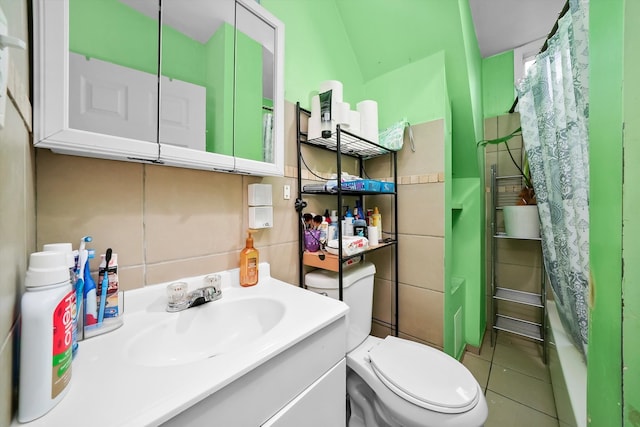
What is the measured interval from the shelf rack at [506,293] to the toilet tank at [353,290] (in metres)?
1.25

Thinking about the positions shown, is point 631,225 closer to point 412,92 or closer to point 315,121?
point 315,121

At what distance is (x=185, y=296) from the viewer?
0.75m

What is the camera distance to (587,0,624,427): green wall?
432 millimetres

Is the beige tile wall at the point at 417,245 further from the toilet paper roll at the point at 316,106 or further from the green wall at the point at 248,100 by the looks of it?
the green wall at the point at 248,100

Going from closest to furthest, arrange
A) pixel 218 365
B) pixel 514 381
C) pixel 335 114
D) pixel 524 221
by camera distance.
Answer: pixel 218 365 → pixel 335 114 → pixel 514 381 → pixel 524 221

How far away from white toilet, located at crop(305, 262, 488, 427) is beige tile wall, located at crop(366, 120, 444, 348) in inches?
14.0

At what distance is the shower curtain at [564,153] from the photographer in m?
0.79

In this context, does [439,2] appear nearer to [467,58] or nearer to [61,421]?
[467,58]

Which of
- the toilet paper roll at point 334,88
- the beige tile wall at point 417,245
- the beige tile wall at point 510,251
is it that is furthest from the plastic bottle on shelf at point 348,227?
the beige tile wall at point 510,251

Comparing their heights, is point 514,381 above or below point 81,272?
below

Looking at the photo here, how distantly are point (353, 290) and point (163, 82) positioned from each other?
44.1 inches

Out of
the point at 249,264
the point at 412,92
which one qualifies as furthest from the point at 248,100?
the point at 412,92

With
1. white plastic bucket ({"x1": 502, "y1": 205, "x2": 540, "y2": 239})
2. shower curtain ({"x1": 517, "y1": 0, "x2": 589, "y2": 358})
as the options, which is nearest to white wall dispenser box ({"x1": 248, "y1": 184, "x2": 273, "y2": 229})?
shower curtain ({"x1": 517, "y1": 0, "x2": 589, "y2": 358})

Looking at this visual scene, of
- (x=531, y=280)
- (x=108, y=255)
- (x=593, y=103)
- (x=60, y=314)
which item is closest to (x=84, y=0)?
(x=108, y=255)
